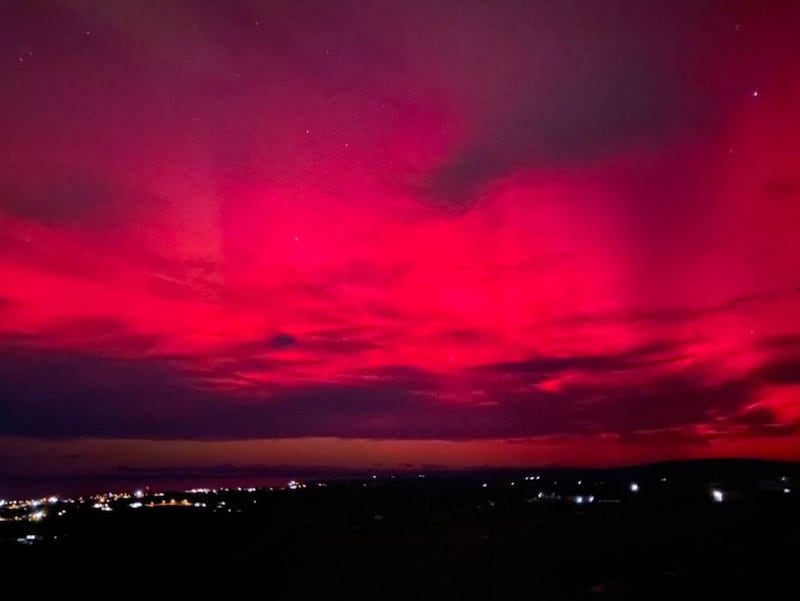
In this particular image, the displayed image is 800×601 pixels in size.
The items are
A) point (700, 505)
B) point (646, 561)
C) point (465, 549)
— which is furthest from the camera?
point (700, 505)

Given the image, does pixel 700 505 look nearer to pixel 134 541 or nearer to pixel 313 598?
pixel 134 541

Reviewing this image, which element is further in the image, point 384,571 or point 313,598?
point 384,571

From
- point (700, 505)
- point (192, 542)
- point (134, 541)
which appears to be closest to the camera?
point (192, 542)

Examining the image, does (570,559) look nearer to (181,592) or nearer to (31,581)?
(181,592)

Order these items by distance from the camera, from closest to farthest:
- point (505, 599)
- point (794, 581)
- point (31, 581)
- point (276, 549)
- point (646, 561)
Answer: point (505, 599)
point (794, 581)
point (646, 561)
point (31, 581)
point (276, 549)

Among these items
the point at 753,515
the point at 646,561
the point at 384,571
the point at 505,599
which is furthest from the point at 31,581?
the point at 753,515

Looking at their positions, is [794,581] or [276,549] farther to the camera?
[276,549]

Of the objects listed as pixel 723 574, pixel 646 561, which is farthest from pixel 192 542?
pixel 723 574

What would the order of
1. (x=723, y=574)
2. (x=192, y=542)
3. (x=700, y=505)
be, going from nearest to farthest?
(x=723, y=574) → (x=192, y=542) → (x=700, y=505)
